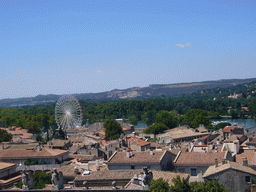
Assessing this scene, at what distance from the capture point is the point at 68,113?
7675cm

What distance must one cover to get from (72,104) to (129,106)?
100897 mm

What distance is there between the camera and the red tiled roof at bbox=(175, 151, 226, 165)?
84.6 ft

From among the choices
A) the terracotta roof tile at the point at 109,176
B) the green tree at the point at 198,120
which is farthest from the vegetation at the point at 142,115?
the terracotta roof tile at the point at 109,176

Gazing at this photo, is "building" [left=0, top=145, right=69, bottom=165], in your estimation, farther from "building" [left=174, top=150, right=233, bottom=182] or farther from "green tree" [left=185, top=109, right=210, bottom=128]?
"green tree" [left=185, top=109, right=210, bottom=128]

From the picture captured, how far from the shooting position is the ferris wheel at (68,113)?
249ft

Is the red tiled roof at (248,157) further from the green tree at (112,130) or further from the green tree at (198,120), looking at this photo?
the green tree at (198,120)

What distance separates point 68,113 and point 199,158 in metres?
53.0

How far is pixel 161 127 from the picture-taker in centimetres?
7906

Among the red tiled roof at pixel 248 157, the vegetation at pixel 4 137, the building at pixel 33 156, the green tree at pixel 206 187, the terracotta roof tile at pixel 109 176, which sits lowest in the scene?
the vegetation at pixel 4 137

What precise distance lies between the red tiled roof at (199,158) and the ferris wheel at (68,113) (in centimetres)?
4989

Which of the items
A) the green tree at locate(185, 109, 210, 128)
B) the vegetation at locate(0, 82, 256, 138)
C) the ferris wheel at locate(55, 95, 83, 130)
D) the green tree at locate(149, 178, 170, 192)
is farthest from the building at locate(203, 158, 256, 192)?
the green tree at locate(185, 109, 210, 128)

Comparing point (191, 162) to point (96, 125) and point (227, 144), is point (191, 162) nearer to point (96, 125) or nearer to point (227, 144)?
point (227, 144)

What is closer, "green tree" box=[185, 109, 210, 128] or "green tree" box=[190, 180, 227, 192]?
"green tree" box=[190, 180, 227, 192]

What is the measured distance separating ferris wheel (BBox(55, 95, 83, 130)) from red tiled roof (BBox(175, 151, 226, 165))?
164 ft
